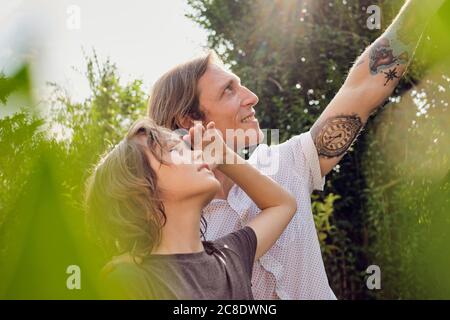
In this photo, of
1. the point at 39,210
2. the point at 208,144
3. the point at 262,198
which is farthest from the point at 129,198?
the point at 39,210

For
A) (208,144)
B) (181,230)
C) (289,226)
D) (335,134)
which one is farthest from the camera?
(335,134)

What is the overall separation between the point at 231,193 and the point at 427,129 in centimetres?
423

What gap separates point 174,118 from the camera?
226 centimetres

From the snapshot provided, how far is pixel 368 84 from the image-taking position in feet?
7.10

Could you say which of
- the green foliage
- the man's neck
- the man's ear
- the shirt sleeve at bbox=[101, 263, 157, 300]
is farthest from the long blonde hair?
the green foliage

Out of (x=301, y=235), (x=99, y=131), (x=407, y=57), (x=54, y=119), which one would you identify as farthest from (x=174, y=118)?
(x=99, y=131)

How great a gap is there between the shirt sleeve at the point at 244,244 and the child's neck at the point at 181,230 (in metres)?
0.08

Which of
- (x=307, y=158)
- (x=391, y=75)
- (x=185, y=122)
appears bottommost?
(x=307, y=158)

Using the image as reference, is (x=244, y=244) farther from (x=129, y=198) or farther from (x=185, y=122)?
(x=185, y=122)

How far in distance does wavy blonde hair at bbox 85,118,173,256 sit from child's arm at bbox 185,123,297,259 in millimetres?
198

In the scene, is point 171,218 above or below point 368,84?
below

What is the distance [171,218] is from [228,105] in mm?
589

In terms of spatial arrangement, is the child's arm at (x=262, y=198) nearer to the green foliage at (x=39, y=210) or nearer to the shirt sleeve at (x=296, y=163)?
the shirt sleeve at (x=296, y=163)

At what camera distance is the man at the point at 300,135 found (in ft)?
6.45
